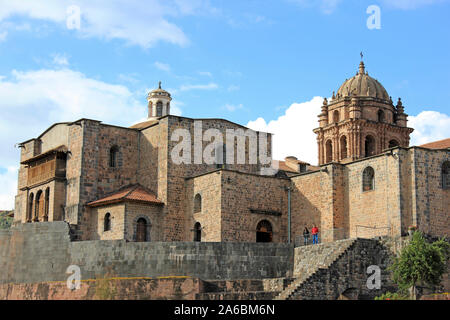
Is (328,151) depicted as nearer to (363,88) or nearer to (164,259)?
(363,88)

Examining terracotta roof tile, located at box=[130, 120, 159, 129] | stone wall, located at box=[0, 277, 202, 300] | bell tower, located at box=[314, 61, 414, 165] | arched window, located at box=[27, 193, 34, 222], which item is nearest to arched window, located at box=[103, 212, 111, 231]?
stone wall, located at box=[0, 277, 202, 300]

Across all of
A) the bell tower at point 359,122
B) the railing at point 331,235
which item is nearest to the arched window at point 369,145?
the bell tower at point 359,122

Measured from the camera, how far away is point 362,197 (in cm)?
4159

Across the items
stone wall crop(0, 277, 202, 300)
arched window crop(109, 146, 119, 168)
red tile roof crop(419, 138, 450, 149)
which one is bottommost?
stone wall crop(0, 277, 202, 300)

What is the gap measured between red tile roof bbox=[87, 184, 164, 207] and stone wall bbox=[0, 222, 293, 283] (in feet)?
9.82

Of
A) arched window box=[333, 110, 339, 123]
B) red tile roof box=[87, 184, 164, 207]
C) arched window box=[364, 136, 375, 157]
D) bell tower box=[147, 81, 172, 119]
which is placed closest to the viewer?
red tile roof box=[87, 184, 164, 207]

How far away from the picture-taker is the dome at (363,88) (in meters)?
60.7

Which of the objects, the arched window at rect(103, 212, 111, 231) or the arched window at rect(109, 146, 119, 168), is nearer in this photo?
the arched window at rect(103, 212, 111, 231)

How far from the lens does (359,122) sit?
59.2m

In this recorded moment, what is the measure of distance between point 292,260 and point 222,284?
181 inches

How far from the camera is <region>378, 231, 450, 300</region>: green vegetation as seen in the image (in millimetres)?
36062

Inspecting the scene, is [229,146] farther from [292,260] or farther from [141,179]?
[292,260]

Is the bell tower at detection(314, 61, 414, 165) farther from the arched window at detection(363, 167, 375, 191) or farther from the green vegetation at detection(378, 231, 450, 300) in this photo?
the green vegetation at detection(378, 231, 450, 300)

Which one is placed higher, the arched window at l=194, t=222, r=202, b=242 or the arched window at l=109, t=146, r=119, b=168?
the arched window at l=109, t=146, r=119, b=168
